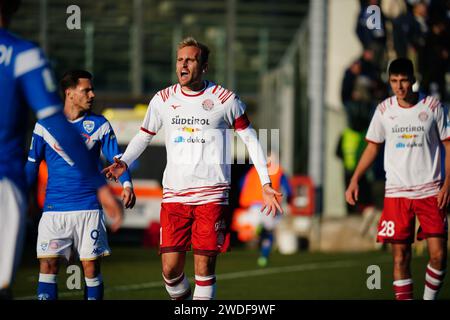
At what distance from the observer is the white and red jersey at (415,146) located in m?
10.6

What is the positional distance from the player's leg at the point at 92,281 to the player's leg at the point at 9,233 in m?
3.36

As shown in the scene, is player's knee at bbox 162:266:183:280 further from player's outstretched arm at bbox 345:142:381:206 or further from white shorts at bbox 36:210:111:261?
player's outstretched arm at bbox 345:142:381:206

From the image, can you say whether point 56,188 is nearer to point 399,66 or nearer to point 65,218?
point 65,218

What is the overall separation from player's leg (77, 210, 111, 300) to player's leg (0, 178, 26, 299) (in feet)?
11.1

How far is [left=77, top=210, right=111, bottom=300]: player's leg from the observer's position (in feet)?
31.0

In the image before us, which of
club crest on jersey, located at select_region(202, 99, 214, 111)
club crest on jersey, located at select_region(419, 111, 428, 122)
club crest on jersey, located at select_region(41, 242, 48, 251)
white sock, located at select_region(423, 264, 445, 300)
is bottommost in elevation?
white sock, located at select_region(423, 264, 445, 300)

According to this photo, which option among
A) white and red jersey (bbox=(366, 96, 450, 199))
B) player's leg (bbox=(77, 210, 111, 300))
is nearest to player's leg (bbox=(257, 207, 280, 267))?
white and red jersey (bbox=(366, 96, 450, 199))

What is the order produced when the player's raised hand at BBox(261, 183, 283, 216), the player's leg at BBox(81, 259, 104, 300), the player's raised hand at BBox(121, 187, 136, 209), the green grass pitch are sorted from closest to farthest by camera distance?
1. the player's raised hand at BBox(261, 183, 283, 216)
2. the player's raised hand at BBox(121, 187, 136, 209)
3. the player's leg at BBox(81, 259, 104, 300)
4. the green grass pitch

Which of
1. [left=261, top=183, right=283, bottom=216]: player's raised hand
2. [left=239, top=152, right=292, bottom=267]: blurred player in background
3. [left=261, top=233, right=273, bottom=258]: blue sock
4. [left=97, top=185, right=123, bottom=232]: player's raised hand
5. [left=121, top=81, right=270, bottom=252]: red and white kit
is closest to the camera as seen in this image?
[left=97, top=185, right=123, bottom=232]: player's raised hand

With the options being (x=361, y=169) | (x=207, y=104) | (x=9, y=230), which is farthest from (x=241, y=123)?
(x=9, y=230)

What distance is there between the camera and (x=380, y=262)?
1766 centimetres

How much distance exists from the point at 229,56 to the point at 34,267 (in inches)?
511

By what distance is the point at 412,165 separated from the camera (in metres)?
10.6
